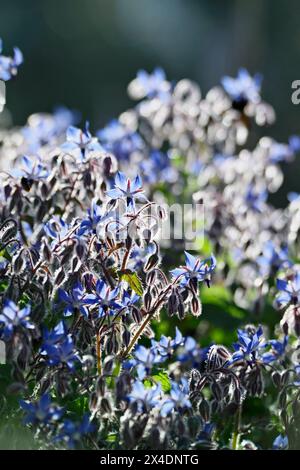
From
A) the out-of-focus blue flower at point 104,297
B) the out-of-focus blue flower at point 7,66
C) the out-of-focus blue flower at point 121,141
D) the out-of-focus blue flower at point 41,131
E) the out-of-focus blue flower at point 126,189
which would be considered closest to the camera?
the out-of-focus blue flower at point 104,297

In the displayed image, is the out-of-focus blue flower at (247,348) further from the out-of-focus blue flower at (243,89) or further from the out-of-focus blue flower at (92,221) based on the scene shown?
the out-of-focus blue flower at (243,89)

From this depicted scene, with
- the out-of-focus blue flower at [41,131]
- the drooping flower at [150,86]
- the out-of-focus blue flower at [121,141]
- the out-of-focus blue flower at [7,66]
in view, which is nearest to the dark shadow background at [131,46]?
the out-of-focus blue flower at [41,131]

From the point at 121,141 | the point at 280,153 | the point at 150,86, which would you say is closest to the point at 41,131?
the point at 121,141

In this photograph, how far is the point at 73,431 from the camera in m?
1.49

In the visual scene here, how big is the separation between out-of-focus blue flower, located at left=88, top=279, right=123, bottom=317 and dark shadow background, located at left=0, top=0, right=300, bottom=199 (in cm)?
582

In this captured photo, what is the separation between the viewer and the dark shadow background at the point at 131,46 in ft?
26.4

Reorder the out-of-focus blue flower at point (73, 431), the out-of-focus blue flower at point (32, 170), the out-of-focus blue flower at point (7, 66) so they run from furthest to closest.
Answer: the out-of-focus blue flower at point (7, 66) < the out-of-focus blue flower at point (32, 170) < the out-of-focus blue flower at point (73, 431)

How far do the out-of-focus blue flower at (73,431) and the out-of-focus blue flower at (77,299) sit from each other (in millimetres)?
210

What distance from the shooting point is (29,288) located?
1750mm

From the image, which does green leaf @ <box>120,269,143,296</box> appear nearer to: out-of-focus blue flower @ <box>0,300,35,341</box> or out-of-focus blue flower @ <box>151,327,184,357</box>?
out-of-focus blue flower @ <box>151,327,184,357</box>

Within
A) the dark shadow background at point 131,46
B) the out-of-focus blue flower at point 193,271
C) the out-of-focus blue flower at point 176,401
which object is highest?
the dark shadow background at point 131,46

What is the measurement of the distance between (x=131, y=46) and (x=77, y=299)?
8.34 meters

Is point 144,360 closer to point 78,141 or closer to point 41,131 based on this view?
point 78,141

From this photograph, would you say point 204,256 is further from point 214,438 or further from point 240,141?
point 214,438
